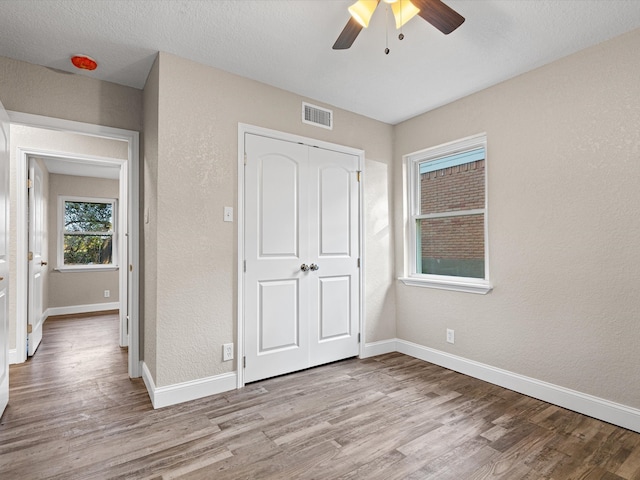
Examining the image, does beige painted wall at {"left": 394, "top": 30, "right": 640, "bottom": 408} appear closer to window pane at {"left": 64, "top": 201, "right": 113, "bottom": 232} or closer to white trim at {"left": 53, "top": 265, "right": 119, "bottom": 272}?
white trim at {"left": 53, "top": 265, "right": 119, "bottom": 272}

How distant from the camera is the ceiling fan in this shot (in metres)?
1.68

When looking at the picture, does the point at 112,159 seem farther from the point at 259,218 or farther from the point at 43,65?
the point at 259,218

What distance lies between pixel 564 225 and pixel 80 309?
7089mm

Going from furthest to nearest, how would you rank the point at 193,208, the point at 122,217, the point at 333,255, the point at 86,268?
the point at 86,268 → the point at 122,217 → the point at 333,255 → the point at 193,208

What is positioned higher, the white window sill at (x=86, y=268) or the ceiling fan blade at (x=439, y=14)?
the ceiling fan blade at (x=439, y=14)

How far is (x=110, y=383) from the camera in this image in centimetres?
291

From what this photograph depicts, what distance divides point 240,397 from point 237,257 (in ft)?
3.49

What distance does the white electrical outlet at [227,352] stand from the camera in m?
2.75

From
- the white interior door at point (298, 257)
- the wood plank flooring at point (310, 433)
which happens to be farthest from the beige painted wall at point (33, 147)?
the white interior door at point (298, 257)

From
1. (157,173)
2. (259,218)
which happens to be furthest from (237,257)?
(157,173)

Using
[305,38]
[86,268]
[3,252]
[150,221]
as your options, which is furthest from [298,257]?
[86,268]

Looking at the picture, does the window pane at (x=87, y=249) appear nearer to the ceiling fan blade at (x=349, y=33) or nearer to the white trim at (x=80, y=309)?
the white trim at (x=80, y=309)

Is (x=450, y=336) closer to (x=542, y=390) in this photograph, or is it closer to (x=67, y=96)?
(x=542, y=390)

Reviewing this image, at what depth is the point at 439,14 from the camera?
68.2 inches
